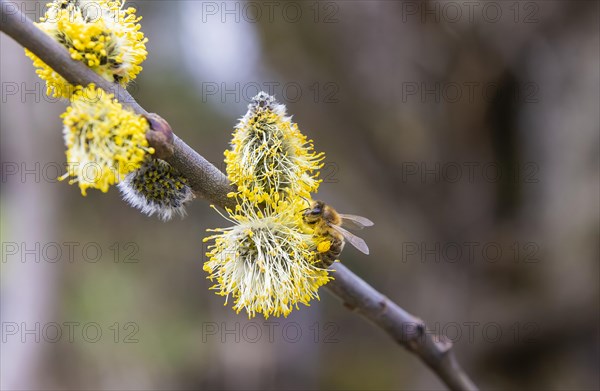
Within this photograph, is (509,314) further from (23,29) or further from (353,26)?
(23,29)

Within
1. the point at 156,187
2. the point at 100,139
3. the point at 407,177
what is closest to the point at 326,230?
the point at 156,187

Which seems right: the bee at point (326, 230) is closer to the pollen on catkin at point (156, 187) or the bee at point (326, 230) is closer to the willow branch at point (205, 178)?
the willow branch at point (205, 178)

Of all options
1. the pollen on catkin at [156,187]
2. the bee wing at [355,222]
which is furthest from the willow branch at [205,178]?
the bee wing at [355,222]

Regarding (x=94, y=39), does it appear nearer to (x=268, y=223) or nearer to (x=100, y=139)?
(x=100, y=139)

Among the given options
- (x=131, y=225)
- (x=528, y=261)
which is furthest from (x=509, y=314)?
(x=131, y=225)

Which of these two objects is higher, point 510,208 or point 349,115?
point 349,115

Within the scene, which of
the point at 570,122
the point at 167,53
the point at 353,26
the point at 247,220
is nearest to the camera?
the point at 247,220

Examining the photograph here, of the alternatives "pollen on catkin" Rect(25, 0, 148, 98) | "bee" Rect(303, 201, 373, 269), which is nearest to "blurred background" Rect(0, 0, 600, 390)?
"bee" Rect(303, 201, 373, 269)

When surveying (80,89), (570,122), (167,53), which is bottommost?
(80,89)
